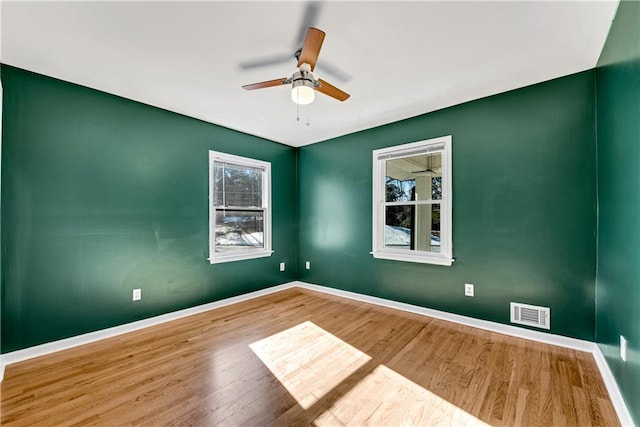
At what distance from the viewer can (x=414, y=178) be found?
11.6 ft

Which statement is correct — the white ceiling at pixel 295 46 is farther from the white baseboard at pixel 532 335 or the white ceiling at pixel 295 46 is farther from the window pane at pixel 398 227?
the white baseboard at pixel 532 335

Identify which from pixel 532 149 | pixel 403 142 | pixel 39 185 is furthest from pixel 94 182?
pixel 532 149

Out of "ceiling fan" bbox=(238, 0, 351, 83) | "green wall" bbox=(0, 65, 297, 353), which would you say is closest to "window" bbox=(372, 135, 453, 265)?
"ceiling fan" bbox=(238, 0, 351, 83)

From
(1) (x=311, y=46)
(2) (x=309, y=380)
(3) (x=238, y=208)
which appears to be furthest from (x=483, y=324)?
(3) (x=238, y=208)

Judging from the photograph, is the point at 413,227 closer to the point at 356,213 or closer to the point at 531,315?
the point at 356,213

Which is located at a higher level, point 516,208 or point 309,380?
point 516,208

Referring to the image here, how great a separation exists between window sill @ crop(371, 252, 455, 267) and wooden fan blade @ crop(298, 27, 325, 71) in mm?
2529

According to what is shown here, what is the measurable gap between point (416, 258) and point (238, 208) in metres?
2.59

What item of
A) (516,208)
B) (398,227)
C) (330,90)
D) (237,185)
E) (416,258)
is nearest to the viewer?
(330,90)

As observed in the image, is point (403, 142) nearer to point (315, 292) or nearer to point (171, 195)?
point (315, 292)

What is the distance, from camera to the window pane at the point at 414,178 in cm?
333

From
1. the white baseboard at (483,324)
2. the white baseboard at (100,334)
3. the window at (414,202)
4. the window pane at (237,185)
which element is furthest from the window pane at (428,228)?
the white baseboard at (100,334)

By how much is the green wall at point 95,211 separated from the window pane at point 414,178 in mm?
2491

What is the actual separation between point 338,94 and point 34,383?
3211 millimetres
